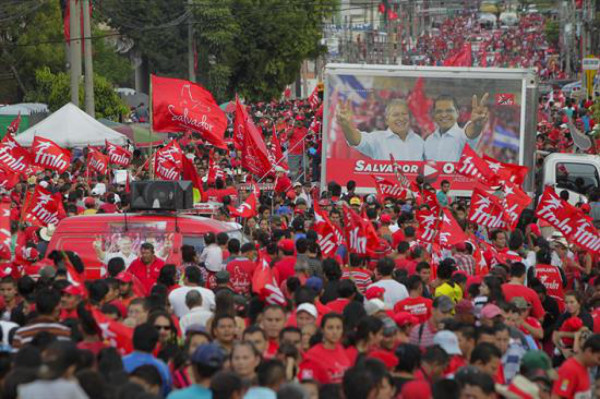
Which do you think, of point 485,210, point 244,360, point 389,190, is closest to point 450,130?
point 389,190

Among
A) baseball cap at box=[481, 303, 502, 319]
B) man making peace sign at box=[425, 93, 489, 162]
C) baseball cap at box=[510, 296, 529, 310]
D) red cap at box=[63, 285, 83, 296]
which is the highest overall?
man making peace sign at box=[425, 93, 489, 162]

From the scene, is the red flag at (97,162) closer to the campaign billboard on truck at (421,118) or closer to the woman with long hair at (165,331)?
the campaign billboard on truck at (421,118)

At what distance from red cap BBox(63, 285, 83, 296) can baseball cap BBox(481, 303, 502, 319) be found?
2.89 meters

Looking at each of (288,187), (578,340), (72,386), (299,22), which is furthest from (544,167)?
(299,22)

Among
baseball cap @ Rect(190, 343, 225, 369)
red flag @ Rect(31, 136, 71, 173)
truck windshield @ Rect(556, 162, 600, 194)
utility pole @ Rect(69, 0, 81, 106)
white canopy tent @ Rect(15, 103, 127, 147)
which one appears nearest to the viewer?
baseball cap @ Rect(190, 343, 225, 369)

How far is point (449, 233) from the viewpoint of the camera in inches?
597

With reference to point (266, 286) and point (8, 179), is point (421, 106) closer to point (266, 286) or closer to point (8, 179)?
point (8, 179)

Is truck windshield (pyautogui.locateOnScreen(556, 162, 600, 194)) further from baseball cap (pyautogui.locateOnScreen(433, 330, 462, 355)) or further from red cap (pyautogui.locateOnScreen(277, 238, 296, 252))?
baseball cap (pyautogui.locateOnScreen(433, 330, 462, 355))

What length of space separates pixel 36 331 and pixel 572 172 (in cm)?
1427

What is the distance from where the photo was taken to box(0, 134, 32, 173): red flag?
19.5 meters

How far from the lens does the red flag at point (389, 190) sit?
2002 centimetres

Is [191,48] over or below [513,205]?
over

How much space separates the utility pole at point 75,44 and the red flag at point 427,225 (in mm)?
14836

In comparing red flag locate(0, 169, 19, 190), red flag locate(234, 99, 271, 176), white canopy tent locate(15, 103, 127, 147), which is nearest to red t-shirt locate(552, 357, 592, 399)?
red flag locate(0, 169, 19, 190)
